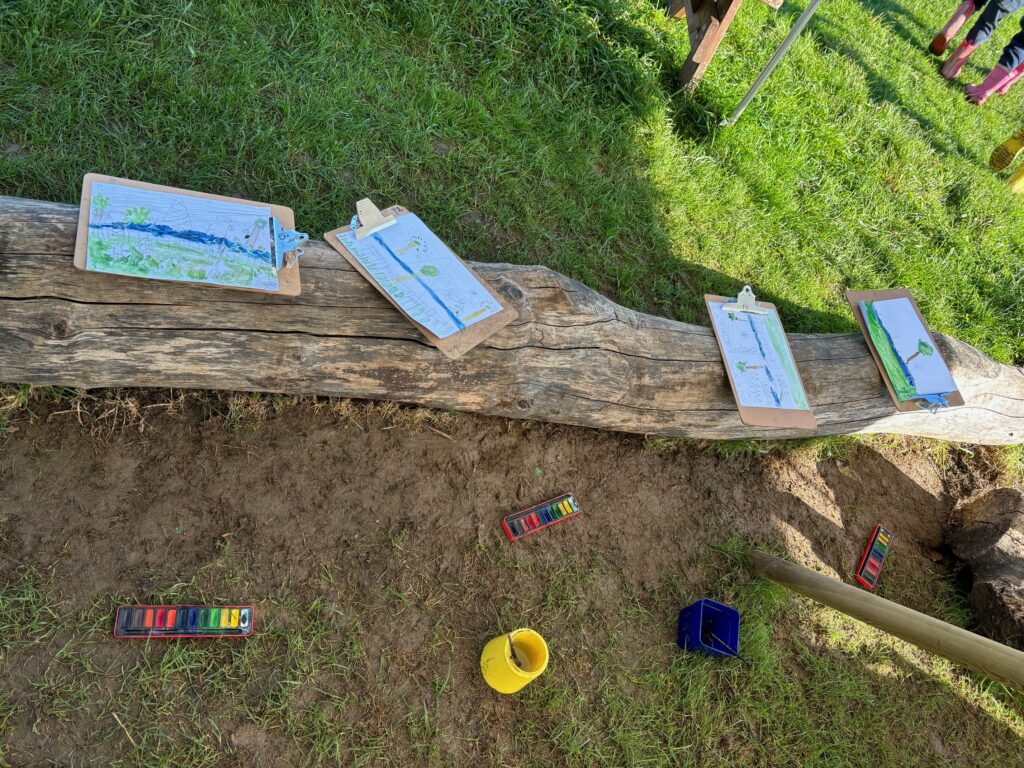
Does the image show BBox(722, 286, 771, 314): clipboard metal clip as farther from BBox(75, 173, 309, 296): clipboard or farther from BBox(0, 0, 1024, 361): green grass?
BBox(75, 173, 309, 296): clipboard

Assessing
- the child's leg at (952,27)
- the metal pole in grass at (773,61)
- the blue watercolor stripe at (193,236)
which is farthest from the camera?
the child's leg at (952,27)

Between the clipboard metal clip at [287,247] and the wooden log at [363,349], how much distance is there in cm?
5

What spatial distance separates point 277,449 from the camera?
94.7 inches

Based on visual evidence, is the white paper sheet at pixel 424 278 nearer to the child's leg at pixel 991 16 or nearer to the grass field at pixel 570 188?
the grass field at pixel 570 188

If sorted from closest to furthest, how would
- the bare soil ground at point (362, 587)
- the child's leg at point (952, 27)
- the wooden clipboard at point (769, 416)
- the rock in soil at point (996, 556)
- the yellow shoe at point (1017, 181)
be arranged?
the bare soil ground at point (362, 587), the wooden clipboard at point (769, 416), the rock in soil at point (996, 556), the yellow shoe at point (1017, 181), the child's leg at point (952, 27)

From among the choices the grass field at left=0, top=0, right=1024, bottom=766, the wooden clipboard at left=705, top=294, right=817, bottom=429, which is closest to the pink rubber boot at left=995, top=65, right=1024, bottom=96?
the grass field at left=0, top=0, right=1024, bottom=766

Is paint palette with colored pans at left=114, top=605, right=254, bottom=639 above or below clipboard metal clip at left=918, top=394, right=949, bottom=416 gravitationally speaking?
below

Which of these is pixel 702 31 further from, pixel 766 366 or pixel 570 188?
pixel 766 366

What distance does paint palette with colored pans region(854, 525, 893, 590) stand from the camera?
309cm

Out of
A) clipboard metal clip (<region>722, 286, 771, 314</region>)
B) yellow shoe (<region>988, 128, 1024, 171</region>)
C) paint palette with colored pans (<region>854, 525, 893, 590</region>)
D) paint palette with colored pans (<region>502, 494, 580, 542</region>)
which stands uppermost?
yellow shoe (<region>988, 128, 1024, 171</region>)

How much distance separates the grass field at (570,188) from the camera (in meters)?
2.12

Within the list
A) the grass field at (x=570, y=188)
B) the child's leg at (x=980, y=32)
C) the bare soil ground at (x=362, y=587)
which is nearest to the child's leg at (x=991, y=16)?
the child's leg at (x=980, y=32)

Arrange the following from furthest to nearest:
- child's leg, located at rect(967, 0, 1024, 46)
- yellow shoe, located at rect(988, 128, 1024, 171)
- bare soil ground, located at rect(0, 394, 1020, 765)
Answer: child's leg, located at rect(967, 0, 1024, 46)
yellow shoe, located at rect(988, 128, 1024, 171)
bare soil ground, located at rect(0, 394, 1020, 765)

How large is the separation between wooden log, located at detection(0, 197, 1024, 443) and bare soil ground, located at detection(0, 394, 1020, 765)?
23cm
